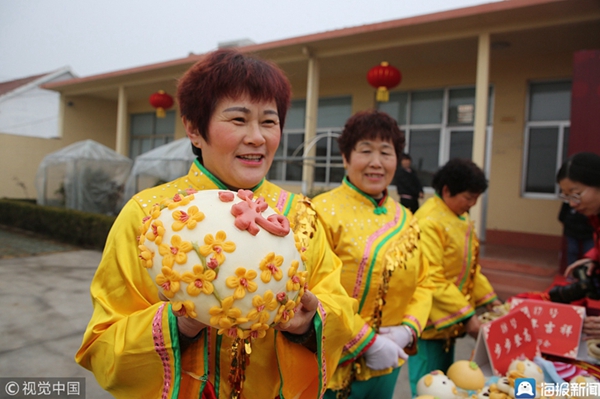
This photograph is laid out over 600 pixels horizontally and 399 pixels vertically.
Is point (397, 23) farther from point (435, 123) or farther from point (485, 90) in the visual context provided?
point (435, 123)

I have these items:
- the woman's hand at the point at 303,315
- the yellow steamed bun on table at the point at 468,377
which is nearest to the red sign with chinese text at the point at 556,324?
the yellow steamed bun on table at the point at 468,377

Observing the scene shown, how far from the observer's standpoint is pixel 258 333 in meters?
0.90

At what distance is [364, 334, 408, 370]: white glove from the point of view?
1.69 meters

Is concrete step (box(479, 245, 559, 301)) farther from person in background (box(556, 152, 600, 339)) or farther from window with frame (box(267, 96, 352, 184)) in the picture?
window with frame (box(267, 96, 352, 184))

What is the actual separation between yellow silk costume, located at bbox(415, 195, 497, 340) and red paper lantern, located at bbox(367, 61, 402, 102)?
4404mm

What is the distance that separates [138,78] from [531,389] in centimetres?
1106

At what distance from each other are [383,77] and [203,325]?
6.21 metres

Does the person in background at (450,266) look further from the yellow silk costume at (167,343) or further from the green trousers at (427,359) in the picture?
the yellow silk costume at (167,343)

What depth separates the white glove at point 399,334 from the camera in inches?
69.1

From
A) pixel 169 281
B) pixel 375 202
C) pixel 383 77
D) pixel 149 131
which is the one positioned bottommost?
pixel 169 281

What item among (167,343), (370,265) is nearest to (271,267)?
(167,343)

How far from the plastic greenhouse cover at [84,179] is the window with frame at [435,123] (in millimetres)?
6775

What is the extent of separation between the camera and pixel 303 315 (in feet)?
3.54

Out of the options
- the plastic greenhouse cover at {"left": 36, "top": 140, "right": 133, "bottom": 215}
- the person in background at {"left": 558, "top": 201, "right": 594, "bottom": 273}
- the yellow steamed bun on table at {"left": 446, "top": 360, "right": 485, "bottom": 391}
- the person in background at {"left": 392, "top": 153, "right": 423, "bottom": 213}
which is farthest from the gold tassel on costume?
the plastic greenhouse cover at {"left": 36, "top": 140, "right": 133, "bottom": 215}
